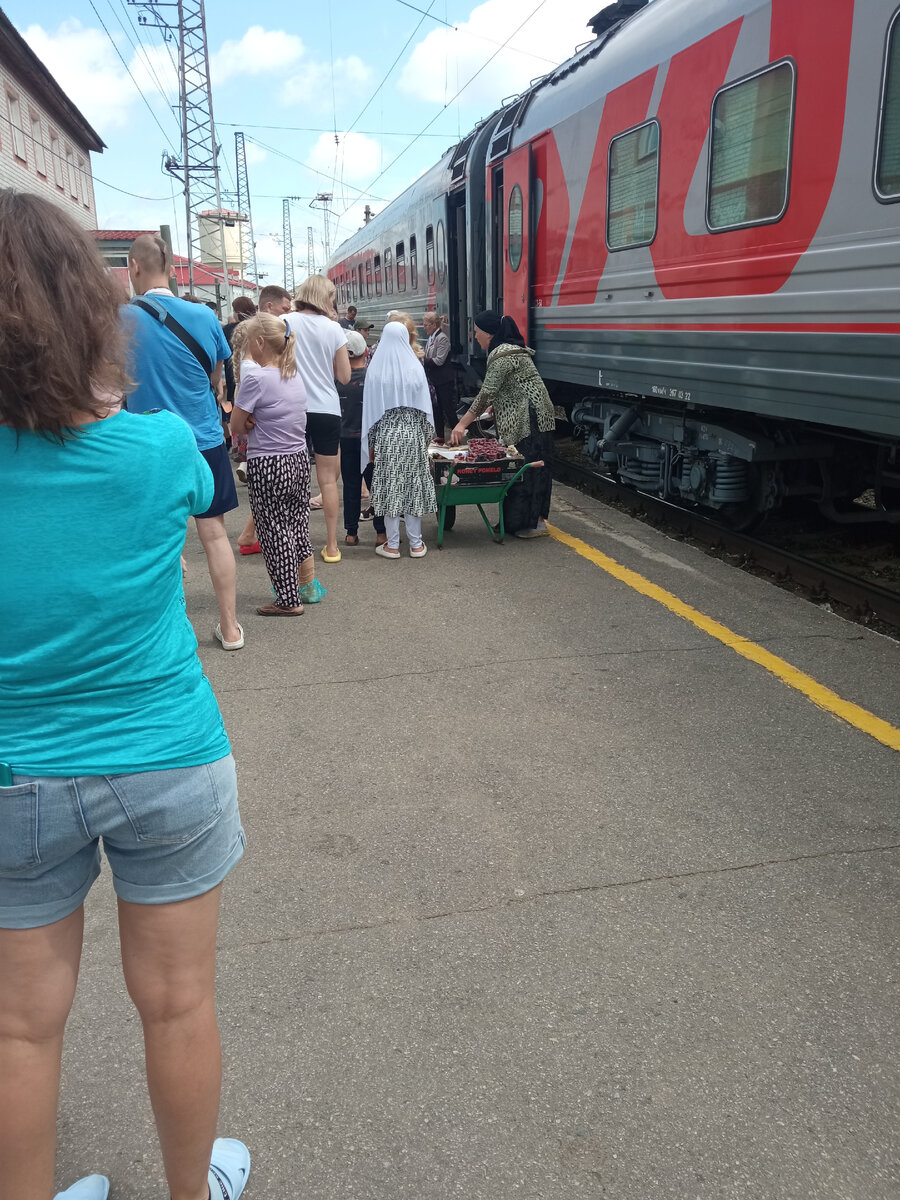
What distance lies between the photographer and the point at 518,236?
9.29m

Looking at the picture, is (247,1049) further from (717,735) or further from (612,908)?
(717,735)

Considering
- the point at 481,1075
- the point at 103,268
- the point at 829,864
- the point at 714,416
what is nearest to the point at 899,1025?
the point at 829,864

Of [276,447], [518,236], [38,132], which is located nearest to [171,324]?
[276,447]

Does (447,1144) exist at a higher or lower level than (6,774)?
lower

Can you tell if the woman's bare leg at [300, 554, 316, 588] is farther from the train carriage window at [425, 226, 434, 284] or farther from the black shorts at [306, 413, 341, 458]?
the train carriage window at [425, 226, 434, 284]

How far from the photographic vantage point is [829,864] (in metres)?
2.96

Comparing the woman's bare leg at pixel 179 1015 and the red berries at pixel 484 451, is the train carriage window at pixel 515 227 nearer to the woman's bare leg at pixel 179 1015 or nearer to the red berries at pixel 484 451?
the red berries at pixel 484 451

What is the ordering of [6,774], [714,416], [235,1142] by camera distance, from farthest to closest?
[714,416], [235,1142], [6,774]

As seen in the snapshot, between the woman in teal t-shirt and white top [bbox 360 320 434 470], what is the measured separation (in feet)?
16.7

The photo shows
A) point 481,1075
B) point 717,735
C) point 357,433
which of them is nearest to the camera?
point 481,1075

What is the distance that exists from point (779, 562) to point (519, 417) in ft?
6.89

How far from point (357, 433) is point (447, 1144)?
5.70 m

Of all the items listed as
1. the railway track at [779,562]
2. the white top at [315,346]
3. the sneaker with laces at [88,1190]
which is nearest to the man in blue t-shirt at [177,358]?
the white top at [315,346]

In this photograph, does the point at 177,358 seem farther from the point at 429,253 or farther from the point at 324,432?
the point at 429,253
